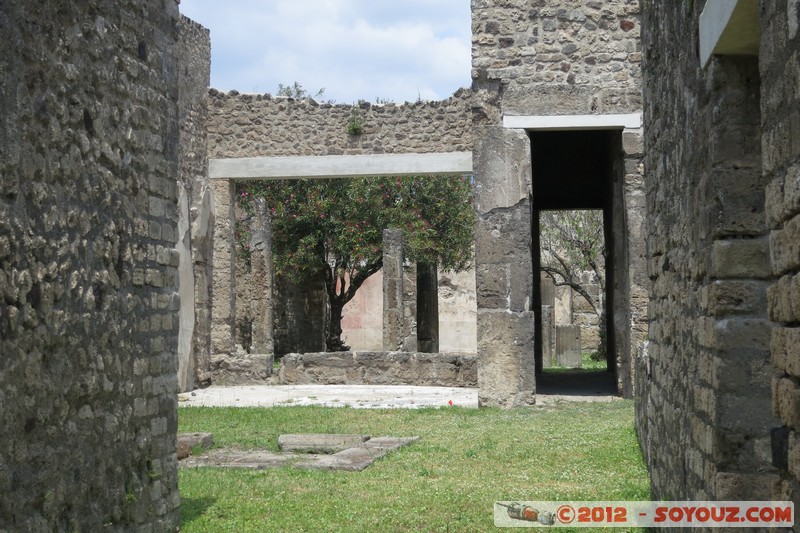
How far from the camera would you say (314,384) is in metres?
18.4

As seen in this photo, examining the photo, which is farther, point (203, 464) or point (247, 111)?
point (247, 111)

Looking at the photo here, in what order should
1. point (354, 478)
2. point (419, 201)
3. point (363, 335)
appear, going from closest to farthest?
1. point (354, 478)
2. point (419, 201)
3. point (363, 335)

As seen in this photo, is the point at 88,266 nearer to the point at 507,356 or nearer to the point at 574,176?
the point at 507,356

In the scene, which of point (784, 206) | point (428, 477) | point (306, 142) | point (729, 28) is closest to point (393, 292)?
point (306, 142)

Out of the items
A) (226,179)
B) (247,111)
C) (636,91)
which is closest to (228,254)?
(226,179)

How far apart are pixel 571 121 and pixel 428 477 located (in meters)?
6.52

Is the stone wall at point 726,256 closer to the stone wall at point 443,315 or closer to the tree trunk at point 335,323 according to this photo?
the tree trunk at point 335,323

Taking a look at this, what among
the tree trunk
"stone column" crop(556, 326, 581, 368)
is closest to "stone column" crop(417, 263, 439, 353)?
the tree trunk

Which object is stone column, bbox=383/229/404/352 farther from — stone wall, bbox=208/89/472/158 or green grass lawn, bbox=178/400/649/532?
green grass lawn, bbox=178/400/649/532

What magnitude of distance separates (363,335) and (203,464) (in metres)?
22.3

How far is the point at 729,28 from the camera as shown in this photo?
11.9 feet

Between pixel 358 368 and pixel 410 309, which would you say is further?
pixel 410 309

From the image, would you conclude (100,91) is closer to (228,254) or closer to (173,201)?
(173,201)

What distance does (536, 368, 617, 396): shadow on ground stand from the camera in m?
14.4
